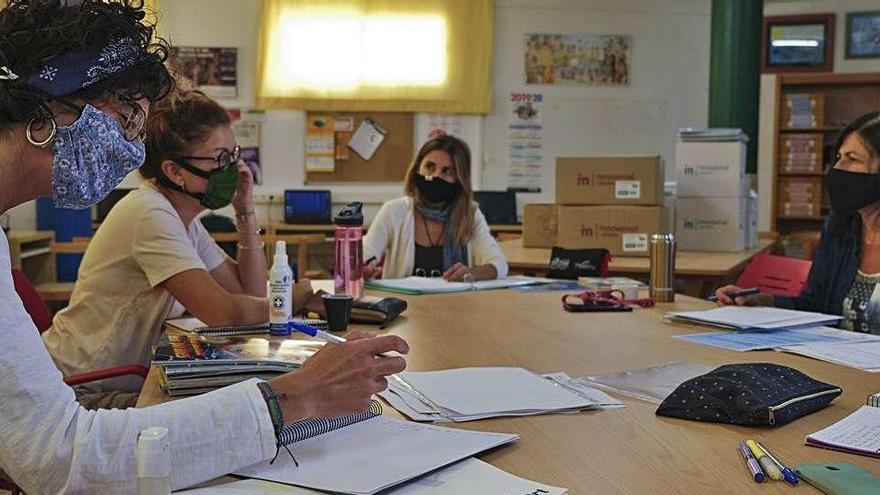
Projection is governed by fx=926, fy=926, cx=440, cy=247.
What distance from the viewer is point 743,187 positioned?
4.77 metres

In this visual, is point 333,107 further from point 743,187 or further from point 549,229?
point 743,187

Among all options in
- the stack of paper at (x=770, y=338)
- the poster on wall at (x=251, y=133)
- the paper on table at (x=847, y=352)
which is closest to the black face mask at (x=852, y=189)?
the stack of paper at (x=770, y=338)

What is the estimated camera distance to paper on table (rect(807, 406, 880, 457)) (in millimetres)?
1238

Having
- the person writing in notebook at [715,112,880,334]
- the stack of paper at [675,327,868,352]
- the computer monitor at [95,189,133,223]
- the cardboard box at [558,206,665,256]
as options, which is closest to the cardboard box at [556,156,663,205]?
the cardboard box at [558,206,665,256]

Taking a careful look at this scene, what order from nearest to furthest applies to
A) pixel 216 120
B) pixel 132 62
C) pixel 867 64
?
pixel 132 62, pixel 216 120, pixel 867 64

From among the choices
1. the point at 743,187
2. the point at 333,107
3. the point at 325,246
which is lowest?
the point at 325,246

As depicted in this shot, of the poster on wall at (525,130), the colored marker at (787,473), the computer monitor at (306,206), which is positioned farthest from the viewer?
the poster on wall at (525,130)

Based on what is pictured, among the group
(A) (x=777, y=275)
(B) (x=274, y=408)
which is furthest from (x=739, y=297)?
(B) (x=274, y=408)

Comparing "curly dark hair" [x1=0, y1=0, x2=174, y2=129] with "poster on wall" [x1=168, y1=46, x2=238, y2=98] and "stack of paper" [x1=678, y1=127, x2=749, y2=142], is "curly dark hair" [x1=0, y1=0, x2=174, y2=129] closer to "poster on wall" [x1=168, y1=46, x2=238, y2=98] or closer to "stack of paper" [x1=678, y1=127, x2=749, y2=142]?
"stack of paper" [x1=678, y1=127, x2=749, y2=142]

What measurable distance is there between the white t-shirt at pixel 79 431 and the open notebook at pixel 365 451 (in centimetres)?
6

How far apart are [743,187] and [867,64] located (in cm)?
334

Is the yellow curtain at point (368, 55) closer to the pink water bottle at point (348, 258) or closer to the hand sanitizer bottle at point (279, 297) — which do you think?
the pink water bottle at point (348, 258)

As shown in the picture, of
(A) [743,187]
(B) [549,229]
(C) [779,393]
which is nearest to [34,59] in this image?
(C) [779,393]

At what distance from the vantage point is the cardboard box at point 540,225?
470cm
